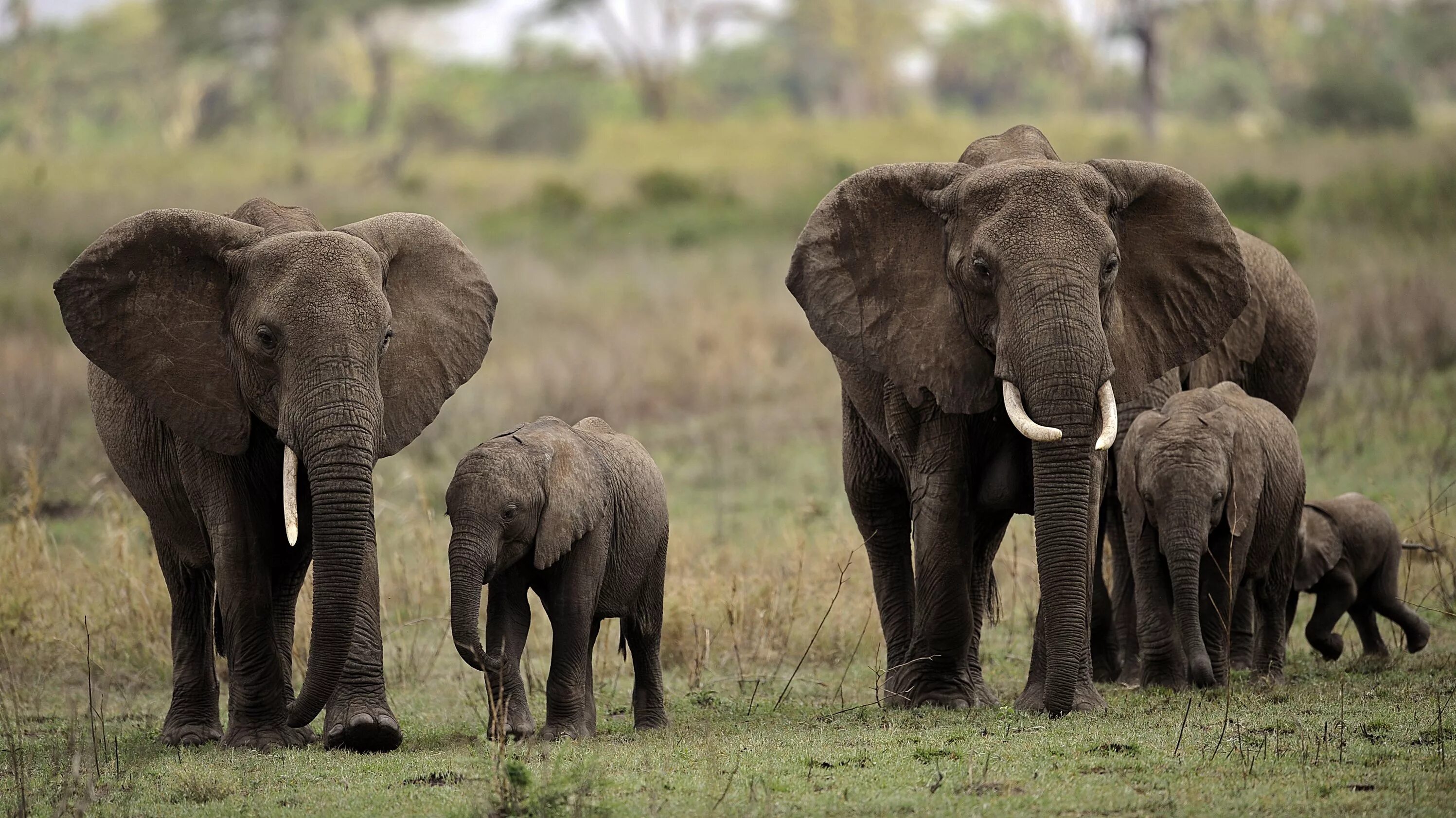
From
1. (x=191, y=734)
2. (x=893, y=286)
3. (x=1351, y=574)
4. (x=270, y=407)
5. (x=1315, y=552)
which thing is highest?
(x=893, y=286)

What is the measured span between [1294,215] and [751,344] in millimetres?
8212

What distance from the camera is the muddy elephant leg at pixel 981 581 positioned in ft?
27.5

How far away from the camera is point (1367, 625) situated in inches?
403

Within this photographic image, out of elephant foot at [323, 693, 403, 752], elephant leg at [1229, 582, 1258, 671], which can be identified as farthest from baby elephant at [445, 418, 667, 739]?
elephant leg at [1229, 582, 1258, 671]

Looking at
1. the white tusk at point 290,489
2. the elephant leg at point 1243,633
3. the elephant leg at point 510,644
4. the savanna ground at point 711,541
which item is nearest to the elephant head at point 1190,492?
the elephant leg at point 1243,633

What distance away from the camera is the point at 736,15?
2309 inches

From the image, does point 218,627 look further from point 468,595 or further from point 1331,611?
point 1331,611

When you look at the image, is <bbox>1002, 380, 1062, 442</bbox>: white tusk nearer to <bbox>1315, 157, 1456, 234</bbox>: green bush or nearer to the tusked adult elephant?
the tusked adult elephant

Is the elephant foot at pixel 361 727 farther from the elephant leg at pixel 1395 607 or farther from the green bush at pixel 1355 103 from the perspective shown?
the green bush at pixel 1355 103

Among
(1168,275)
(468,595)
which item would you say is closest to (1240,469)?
(1168,275)

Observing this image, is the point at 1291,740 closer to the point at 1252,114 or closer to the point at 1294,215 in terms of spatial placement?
the point at 1294,215

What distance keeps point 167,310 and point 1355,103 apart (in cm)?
3425

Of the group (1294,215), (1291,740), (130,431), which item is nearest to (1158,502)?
(1291,740)

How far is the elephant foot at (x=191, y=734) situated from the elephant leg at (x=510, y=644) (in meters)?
1.41
